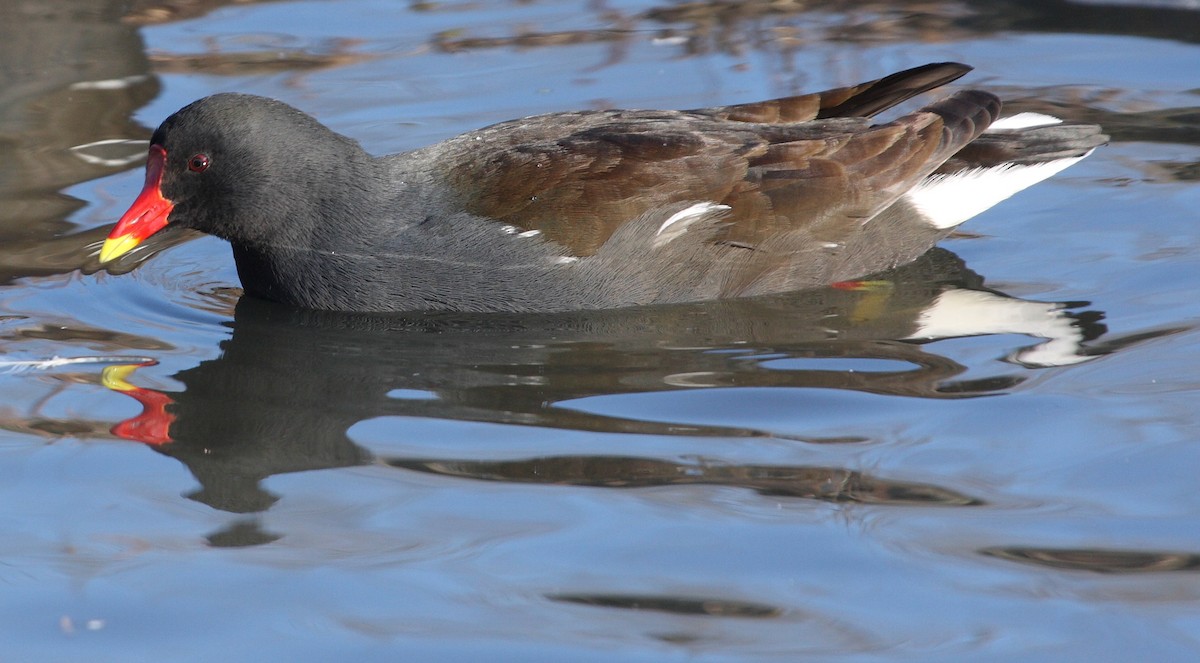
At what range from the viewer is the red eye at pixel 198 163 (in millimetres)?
5645

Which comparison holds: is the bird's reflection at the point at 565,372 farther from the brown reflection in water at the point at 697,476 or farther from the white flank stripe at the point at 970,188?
the white flank stripe at the point at 970,188

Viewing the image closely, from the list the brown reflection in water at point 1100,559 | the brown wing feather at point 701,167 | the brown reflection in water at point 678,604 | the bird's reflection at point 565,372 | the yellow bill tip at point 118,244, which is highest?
the brown wing feather at point 701,167

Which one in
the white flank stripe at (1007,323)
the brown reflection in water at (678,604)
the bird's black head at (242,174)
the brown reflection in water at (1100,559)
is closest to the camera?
the brown reflection in water at (678,604)

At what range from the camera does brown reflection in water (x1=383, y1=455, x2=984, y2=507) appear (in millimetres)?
4094

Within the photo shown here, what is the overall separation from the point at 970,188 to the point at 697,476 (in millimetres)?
2353

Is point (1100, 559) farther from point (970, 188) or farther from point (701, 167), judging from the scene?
point (970, 188)

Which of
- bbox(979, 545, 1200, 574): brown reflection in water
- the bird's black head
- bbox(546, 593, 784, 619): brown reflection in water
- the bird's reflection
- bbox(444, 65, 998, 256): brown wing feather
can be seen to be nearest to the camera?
bbox(546, 593, 784, 619): brown reflection in water

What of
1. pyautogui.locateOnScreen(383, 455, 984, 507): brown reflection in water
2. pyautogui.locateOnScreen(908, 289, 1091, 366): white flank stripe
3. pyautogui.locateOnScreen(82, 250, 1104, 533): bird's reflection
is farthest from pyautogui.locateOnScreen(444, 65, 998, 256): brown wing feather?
pyautogui.locateOnScreen(383, 455, 984, 507): brown reflection in water

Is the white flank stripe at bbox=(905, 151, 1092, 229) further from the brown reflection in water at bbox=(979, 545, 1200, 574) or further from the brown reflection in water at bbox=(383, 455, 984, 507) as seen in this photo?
the brown reflection in water at bbox=(979, 545, 1200, 574)

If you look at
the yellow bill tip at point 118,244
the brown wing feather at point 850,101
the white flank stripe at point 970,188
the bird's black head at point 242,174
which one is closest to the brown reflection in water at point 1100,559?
the white flank stripe at point 970,188

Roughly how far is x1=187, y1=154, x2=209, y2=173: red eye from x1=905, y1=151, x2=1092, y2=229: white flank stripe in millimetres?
2677

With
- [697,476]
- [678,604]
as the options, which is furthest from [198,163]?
[678,604]

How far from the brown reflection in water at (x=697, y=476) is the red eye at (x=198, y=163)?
1.77 metres

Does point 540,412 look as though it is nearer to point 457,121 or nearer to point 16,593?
point 16,593
